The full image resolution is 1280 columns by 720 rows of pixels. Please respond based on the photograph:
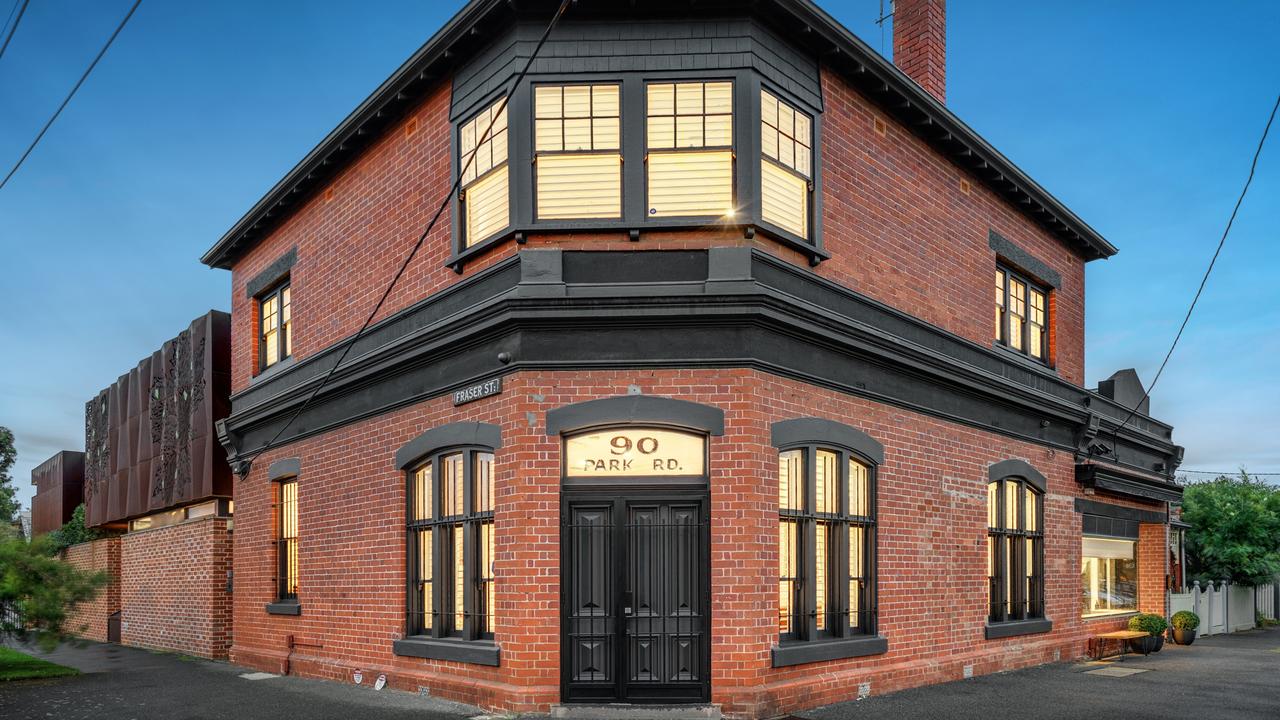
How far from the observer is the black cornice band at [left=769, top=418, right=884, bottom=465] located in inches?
457

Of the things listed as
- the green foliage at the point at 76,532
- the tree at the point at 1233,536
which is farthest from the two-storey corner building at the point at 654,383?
the green foliage at the point at 76,532

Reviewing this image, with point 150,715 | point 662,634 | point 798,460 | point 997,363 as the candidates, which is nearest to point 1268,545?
point 997,363

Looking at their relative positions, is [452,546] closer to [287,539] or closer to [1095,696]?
[287,539]

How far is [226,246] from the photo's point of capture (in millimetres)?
19453

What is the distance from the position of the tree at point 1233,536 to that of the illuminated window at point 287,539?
76.1ft

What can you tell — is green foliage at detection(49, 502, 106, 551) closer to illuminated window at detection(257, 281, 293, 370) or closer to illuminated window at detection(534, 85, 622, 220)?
illuminated window at detection(257, 281, 293, 370)

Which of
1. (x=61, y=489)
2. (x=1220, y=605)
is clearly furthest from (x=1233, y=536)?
(x=61, y=489)

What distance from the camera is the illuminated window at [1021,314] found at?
17.5 meters

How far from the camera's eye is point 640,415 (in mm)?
11180

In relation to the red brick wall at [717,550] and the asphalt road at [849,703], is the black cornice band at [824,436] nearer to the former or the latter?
the red brick wall at [717,550]

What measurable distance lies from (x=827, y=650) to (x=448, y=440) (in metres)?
5.09

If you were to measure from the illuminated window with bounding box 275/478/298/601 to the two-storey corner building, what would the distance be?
57 millimetres

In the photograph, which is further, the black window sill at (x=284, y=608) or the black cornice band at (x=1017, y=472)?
the black cornice band at (x=1017, y=472)

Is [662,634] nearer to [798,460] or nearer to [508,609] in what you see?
[508,609]
